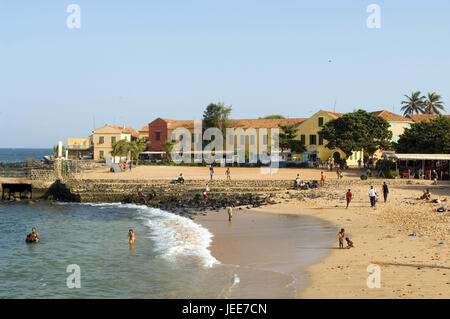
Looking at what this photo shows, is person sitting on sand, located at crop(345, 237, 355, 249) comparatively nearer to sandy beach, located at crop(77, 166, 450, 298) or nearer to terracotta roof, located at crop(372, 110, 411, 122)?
sandy beach, located at crop(77, 166, 450, 298)

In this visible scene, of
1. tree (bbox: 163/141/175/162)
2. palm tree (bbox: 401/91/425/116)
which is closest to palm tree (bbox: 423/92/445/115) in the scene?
palm tree (bbox: 401/91/425/116)

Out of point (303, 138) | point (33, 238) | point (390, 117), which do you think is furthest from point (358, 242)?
point (390, 117)

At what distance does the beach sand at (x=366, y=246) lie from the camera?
13.4 meters

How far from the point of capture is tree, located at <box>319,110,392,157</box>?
53219mm

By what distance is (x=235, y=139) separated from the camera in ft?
238

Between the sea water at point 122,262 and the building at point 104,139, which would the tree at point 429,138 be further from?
the building at point 104,139

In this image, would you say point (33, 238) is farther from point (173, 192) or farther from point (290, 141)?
point (290, 141)

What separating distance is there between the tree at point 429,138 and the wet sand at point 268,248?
76.7ft

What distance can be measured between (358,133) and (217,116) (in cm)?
2536

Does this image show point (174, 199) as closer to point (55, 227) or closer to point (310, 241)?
point (55, 227)

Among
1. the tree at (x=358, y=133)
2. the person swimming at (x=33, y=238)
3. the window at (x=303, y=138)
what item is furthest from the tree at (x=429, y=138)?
the person swimming at (x=33, y=238)

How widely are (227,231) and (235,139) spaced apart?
48.6 m
